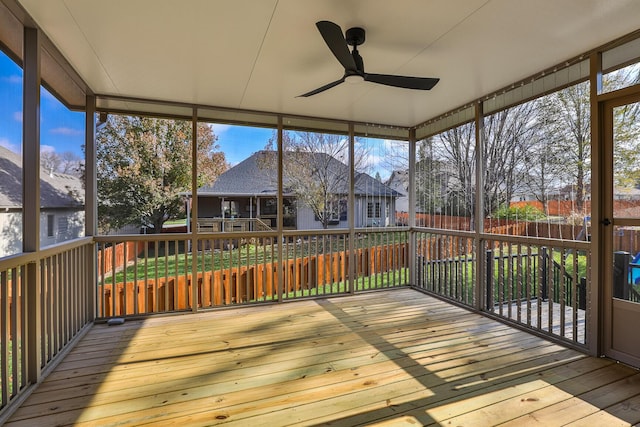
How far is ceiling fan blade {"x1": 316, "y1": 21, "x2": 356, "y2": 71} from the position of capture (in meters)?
1.87

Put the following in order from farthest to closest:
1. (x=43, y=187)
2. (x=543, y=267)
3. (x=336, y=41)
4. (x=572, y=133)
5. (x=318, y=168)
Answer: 1. (x=318, y=168)
2. (x=543, y=267)
3. (x=572, y=133)
4. (x=43, y=187)
5. (x=336, y=41)

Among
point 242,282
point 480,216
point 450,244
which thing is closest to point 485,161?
point 480,216

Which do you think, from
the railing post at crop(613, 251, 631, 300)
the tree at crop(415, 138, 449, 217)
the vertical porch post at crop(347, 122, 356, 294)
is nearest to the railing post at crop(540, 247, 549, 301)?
the railing post at crop(613, 251, 631, 300)

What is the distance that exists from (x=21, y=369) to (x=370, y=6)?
3241 mm

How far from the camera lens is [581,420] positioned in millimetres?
1853

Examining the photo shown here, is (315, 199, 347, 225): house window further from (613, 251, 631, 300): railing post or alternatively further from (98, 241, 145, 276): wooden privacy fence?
(613, 251, 631, 300): railing post

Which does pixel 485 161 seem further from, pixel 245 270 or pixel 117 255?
pixel 117 255

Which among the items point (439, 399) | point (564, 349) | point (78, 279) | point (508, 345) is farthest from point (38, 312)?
point (564, 349)

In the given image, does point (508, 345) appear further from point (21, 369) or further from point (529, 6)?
point (21, 369)

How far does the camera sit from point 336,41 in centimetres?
204

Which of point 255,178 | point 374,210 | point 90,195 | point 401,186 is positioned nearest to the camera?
point 90,195

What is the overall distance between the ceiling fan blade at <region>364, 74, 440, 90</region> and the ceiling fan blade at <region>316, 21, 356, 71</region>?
23 centimetres

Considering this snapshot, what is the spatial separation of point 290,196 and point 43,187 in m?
2.51

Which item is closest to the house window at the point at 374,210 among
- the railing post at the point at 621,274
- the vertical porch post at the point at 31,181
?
the railing post at the point at 621,274
